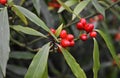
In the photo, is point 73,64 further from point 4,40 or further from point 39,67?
point 4,40

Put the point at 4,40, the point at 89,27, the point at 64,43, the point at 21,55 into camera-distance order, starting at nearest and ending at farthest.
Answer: the point at 4,40
the point at 64,43
the point at 89,27
the point at 21,55

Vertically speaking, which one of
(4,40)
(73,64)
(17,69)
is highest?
(4,40)

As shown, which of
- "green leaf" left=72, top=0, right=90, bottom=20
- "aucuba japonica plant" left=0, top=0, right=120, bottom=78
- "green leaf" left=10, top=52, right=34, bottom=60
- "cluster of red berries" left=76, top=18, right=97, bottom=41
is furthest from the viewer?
"green leaf" left=10, top=52, right=34, bottom=60

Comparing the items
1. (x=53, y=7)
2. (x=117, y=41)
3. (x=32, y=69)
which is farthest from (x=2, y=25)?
(x=117, y=41)

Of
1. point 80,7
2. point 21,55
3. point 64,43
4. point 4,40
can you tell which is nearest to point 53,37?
point 64,43

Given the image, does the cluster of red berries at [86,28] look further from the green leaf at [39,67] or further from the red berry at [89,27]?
the green leaf at [39,67]

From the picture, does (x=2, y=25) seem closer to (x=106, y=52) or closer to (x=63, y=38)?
(x=63, y=38)

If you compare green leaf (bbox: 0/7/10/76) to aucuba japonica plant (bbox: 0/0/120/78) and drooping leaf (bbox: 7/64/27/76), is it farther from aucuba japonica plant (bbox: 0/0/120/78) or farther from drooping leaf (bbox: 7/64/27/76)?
drooping leaf (bbox: 7/64/27/76)

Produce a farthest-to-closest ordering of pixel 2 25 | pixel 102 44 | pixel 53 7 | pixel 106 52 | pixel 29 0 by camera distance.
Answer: pixel 106 52 < pixel 102 44 < pixel 53 7 < pixel 29 0 < pixel 2 25

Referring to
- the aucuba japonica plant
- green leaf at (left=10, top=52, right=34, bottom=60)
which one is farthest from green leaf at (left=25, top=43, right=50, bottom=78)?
green leaf at (left=10, top=52, right=34, bottom=60)
